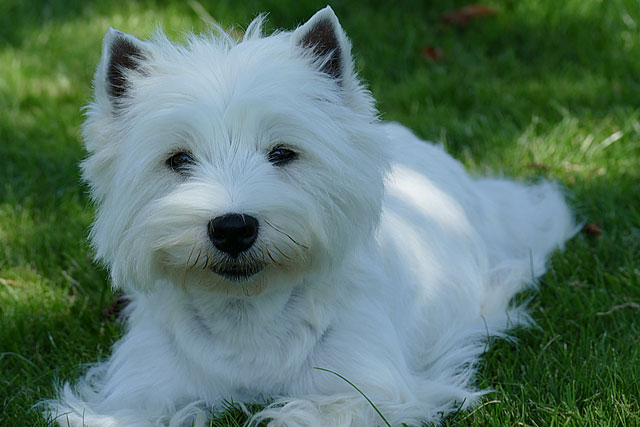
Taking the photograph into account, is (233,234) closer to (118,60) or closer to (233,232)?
(233,232)

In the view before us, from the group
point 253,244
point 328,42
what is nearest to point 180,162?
point 253,244

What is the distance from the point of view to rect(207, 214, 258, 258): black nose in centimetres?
243

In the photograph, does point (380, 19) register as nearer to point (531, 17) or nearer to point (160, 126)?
point (531, 17)

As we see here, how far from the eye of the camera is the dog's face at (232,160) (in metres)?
2.51

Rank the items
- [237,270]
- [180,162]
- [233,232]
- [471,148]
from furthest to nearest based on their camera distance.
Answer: [471,148]
[180,162]
[237,270]
[233,232]

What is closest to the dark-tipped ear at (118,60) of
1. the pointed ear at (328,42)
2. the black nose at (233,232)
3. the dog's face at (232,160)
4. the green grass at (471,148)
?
the dog's face at (232,160)

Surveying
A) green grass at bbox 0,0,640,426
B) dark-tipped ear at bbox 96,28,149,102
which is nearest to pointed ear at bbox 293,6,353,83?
dark-tipped ear at bbox 96,28,149,102

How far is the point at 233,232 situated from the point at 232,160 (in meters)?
0.29

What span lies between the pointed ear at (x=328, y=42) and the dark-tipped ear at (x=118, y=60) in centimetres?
54

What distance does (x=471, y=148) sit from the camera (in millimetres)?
5410

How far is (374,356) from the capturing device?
2.99m

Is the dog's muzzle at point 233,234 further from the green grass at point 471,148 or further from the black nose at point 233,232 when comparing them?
the green grass at point 471,148

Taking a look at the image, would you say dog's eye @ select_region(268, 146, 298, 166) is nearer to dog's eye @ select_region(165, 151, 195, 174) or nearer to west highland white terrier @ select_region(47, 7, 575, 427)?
west highland white terrier @ select_region(47, 7, 575, 427)

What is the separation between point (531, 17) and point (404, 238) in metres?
3.87
